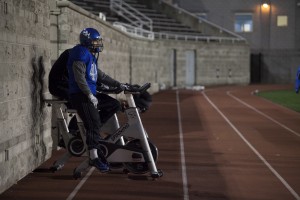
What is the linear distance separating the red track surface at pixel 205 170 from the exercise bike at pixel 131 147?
167 millimetres

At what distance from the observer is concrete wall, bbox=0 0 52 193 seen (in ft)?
23.7

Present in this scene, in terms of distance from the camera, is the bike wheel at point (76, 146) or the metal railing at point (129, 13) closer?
the bike wheel at point (76, 146)

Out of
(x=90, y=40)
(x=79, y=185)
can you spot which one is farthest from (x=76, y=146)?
(x=90, y=40)

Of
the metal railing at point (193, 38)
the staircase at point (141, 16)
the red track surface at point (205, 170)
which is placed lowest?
the red track surface at point (205, 170)

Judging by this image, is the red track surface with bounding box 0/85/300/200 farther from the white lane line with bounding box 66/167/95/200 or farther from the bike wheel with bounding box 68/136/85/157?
the bike wheel with bounding box 68/136/85/157

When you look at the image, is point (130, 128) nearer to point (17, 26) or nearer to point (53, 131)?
point (17, 26)

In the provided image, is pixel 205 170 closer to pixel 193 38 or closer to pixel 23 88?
pixel 23 88

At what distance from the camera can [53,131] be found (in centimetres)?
1069

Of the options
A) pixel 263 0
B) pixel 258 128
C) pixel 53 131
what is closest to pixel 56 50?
pixel 53 131

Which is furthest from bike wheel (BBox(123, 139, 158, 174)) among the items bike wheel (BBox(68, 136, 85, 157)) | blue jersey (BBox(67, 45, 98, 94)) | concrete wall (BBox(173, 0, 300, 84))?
concrete wall (BBox(173, 0, 300, 84))

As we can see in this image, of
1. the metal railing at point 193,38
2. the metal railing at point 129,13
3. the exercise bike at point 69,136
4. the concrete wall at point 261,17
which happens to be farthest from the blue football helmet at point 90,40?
the concrete wall at point 261,17

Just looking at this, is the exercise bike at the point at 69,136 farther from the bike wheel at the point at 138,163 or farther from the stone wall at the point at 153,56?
the stone wall at the point at 153,56

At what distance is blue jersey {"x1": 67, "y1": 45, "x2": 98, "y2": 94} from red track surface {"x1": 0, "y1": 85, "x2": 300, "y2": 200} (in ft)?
4.06

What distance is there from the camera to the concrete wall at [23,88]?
23.7ft
